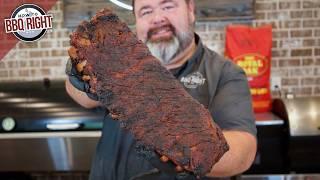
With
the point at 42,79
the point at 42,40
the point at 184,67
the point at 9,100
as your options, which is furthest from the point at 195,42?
the point at 9,100

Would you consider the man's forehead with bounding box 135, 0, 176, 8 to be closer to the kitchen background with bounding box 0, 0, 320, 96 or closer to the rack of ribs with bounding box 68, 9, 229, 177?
the rack of ribs with bounding box 68, 9, 229, 177

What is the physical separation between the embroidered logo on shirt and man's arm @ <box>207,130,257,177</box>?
0.10 meters

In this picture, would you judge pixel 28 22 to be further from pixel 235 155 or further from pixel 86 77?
pixel 235 155

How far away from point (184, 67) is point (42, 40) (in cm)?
23

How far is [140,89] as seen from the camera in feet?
1.11

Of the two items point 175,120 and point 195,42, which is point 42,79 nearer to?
point 195,42

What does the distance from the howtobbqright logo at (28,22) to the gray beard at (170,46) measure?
13 cm

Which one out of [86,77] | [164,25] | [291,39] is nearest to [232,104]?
[164,25]

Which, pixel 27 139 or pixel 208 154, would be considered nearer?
pixel 208 154

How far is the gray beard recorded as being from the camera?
1.63 feet

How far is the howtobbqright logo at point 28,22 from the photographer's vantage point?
41cm

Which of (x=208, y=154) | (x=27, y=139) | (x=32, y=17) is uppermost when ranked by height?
(x=32, y=17)

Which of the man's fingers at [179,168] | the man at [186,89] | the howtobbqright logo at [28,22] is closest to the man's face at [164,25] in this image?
the man at [186,89]

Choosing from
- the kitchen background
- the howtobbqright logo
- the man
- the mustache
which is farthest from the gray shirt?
the kitchen background
